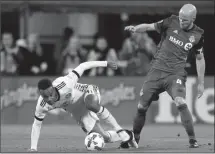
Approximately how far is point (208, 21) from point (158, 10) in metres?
2.38

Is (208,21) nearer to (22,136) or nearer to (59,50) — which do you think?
(59,50)

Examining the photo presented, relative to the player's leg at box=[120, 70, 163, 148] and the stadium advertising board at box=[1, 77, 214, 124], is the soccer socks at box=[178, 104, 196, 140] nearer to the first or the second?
the player's leg at box=[120, 70, 163, 148]

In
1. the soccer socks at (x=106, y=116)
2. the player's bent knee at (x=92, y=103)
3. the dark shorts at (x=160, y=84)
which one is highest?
the dark shorts at (x=160, y=84)

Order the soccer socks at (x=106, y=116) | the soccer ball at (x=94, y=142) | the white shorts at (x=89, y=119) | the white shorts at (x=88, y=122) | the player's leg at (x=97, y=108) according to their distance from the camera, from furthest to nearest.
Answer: the white shorts at (x=88, y=122)
the white shorts at (x=89, y=119)
the soccer socks at (x=106, y=116)
the player's leg at (x=97, y=108)
the soccer ball at (x=94, y=142)

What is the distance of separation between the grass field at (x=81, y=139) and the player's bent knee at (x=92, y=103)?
2.32 feet

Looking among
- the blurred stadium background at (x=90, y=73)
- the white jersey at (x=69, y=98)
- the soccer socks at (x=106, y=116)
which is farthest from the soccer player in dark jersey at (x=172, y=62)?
the blurred stadium background at (x=90, y=73)

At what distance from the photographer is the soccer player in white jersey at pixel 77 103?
1274cm

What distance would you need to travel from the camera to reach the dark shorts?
13141 mm

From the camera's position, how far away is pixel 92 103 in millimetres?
13344

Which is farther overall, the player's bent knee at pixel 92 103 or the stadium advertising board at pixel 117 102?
the stadium advertising board at pixel 117 102

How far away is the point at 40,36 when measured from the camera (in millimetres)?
23203

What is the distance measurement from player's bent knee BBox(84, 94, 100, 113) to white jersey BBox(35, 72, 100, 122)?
13 cm

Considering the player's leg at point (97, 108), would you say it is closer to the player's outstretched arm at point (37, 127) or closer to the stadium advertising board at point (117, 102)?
the player's outstretched arm at point (37, 127)

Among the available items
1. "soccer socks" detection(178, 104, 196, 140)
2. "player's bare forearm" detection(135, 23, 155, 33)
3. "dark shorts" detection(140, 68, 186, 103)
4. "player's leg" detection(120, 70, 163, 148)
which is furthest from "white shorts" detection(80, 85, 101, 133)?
"soccer socks" detection(178, 104, 196, 140)
